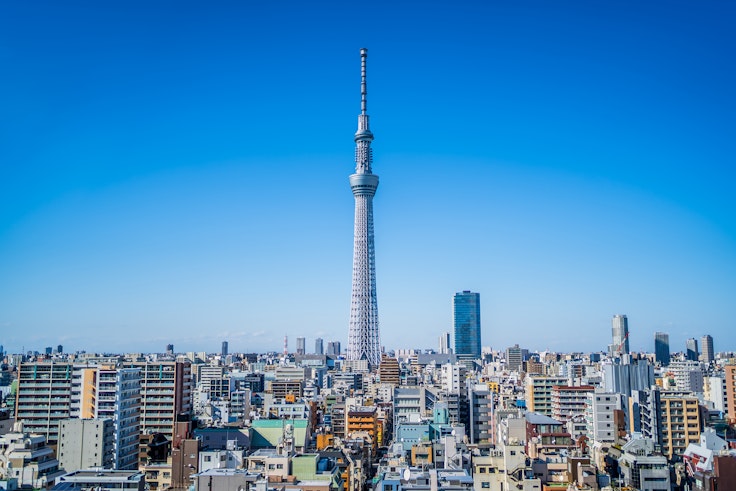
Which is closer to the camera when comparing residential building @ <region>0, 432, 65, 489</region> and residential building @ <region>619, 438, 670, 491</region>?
residential building @ <region>0, 432, 65, 489</region>

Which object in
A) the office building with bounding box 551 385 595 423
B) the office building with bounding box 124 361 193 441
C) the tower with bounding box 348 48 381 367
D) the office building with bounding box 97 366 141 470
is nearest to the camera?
the office building with bounding box 97 366 141 470

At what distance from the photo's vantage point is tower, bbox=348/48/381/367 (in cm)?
7781

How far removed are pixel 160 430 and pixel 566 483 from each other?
66.2ft

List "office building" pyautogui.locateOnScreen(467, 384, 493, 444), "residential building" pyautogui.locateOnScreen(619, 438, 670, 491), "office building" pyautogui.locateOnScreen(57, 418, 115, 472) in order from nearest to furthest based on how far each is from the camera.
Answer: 1. "residential building" pyautogui.locateOnScreen(619, 438, 670, 491)
2. "office building" pyautogui.locateOnScreen(57, 418, 115, 472)
3. "office building" pyautogui.locateOnScreen(467, 384, 493, 444)

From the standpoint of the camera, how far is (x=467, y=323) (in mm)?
131375

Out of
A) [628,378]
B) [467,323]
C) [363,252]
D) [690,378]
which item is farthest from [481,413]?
[467,323]

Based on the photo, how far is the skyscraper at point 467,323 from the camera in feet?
430

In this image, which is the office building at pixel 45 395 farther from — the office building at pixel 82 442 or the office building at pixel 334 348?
the office building at pixel 334 348

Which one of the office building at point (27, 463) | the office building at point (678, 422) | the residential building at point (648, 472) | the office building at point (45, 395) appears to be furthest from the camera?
the office building at point (45, 395)

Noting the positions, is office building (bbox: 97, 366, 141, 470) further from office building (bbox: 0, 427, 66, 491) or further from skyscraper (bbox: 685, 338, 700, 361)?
skyscraper (bbox: 685, 338, 700, 361)

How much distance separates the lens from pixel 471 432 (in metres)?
38.8

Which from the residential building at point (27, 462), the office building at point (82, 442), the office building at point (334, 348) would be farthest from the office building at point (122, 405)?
the office building at point (334, 348)

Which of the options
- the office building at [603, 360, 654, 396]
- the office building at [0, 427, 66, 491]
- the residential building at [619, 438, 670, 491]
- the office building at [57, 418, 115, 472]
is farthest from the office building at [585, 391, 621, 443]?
the office building at [0, 427, 66, 491]

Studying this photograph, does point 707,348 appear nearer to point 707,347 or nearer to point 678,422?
point 707,347
